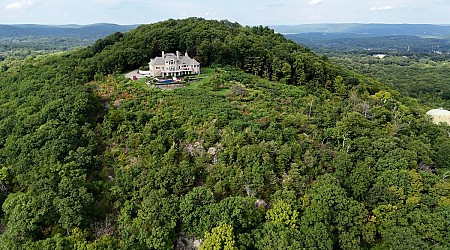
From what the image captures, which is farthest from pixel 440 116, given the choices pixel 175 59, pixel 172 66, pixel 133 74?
pixel 133 74

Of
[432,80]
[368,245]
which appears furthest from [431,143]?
[432,80]

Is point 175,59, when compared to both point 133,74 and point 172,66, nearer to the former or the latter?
point 172,66

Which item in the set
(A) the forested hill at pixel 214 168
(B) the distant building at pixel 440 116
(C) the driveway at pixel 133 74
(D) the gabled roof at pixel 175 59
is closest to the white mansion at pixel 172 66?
(D) the gabled roof at pixel 175 59

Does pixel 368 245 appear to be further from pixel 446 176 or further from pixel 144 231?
pixel 144 231

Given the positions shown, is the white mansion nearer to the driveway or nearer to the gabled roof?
the gabled roof

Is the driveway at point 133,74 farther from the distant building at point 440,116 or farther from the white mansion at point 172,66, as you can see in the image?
the distant building at point 440,116
